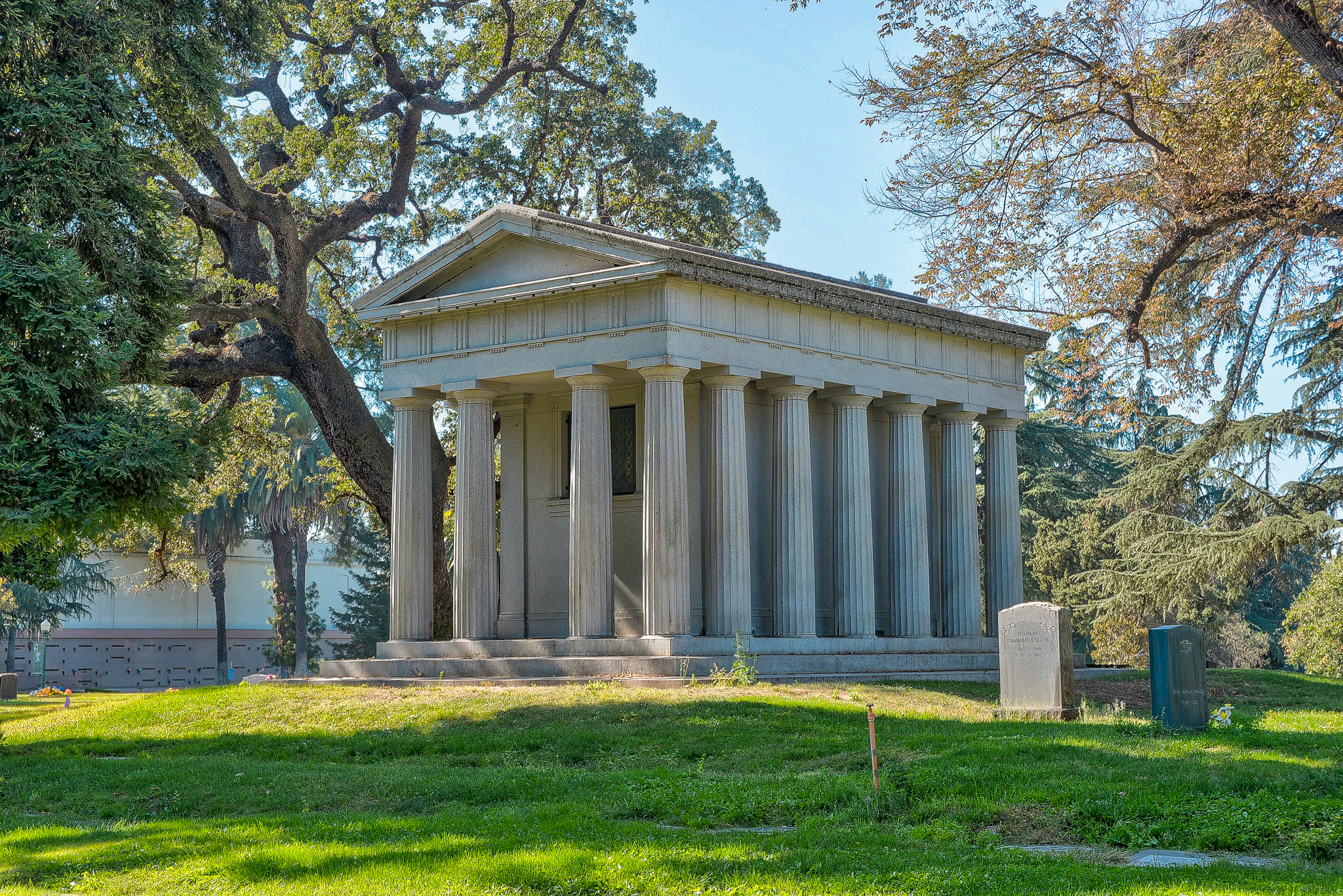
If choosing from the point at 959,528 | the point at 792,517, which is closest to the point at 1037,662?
the point at 792,517

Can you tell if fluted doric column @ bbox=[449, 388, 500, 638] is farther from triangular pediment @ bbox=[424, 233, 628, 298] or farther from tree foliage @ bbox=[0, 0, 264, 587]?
tree foliage @ bbox=[0, 0, 264, 587]

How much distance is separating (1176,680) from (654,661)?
25.5 feet

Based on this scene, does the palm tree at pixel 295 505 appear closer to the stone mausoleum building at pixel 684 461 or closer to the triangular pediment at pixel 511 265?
the stone mausoleum building at pixel 684 461

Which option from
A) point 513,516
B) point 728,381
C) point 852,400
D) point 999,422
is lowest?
point 513,516

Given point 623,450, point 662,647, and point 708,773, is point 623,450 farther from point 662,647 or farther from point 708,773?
point 708,773

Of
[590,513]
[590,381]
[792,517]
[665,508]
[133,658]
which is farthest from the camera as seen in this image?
[133,658]

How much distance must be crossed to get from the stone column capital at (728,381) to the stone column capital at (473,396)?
421 cm

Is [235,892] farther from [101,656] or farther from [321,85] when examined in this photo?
[101,656]

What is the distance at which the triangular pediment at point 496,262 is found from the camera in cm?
2173

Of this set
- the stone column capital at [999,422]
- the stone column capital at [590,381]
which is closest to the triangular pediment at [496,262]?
the stone column capital at [590,381]

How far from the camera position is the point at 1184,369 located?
22547 millimetres

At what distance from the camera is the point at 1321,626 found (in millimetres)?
32281

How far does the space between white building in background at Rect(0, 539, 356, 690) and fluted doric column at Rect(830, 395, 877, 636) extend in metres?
38.3

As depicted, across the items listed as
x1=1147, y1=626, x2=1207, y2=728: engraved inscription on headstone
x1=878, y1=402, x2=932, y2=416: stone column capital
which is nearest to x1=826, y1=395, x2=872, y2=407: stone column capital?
x1=878, y1=402, x2=932, y2=416: stone column capital
